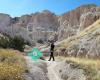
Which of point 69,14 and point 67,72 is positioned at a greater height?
point 69,14

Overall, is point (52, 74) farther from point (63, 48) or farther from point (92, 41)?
point (63, 48)

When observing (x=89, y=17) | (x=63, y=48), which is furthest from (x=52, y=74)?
→ (x=89, y=17)

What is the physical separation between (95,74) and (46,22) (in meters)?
155

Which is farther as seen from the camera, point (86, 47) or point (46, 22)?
point (46, 22)

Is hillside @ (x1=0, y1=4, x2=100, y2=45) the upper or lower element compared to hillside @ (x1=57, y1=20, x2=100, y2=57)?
upper

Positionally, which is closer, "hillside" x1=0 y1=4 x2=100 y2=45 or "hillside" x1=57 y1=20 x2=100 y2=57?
"hillside" x1=57 y1=20 x2=100 y2=57

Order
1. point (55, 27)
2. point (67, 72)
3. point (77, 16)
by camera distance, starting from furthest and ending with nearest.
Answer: point (55, 27) < point (77, 16) < point (67, 72)

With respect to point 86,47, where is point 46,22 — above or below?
above

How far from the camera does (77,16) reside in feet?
456

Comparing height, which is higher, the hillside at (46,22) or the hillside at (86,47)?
the hillside at (46,22)

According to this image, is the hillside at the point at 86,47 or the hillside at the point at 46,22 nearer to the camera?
the hillside at the point at 86,47

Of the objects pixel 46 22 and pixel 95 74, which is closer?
pixel 95 74

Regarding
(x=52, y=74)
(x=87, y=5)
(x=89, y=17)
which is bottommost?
(x=52, y=74)

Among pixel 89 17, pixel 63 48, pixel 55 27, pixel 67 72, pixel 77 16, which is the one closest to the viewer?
pixel 67 72
